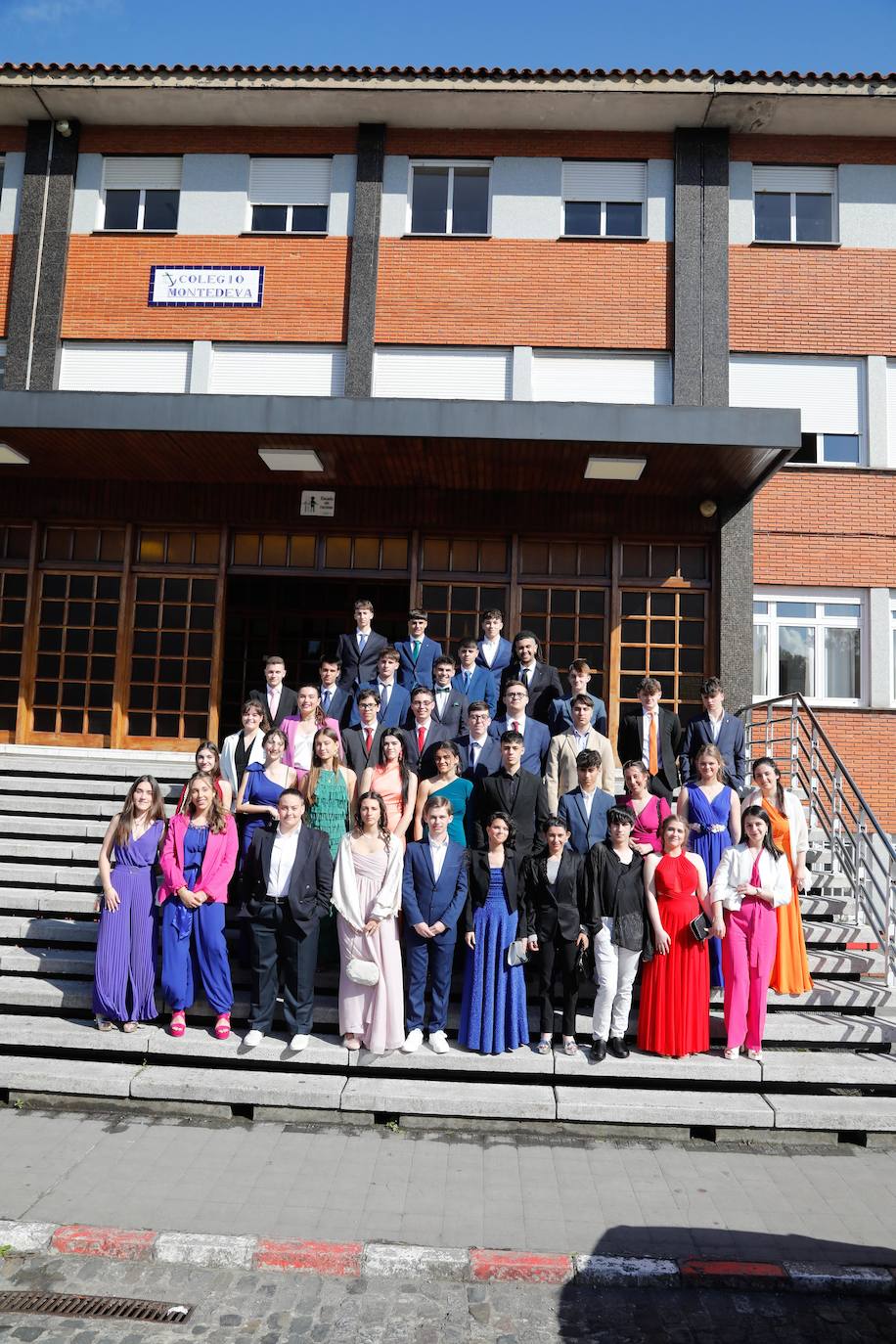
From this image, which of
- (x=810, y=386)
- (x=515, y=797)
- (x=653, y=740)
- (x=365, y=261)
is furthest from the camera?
(x=365, y=261)

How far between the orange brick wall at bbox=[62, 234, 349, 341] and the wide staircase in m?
8.35

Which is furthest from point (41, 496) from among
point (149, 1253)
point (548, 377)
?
point (149, 1253)

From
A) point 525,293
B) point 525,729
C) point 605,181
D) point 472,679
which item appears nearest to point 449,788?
point 525,729

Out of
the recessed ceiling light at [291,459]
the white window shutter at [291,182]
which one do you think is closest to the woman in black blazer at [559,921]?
the recessed ceiling light at [291,459]

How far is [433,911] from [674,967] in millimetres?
1676

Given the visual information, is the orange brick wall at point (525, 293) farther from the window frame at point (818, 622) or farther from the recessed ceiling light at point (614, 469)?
the window frame at point (818, 622)

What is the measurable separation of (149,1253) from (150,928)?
2.37 m

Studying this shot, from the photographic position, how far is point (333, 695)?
8.38 m

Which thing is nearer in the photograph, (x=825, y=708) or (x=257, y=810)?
(x=257, y=810)

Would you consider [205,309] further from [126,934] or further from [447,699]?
[126,934]

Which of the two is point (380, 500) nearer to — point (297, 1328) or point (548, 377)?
point (548, 377)

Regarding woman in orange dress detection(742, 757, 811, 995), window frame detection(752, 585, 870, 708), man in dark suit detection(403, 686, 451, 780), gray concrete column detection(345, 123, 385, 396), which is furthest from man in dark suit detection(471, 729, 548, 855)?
gray concrete column detection(345, 123, 385, 396)

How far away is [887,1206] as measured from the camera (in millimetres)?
5176

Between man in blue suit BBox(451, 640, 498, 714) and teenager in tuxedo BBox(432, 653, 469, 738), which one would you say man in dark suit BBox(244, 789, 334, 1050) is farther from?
man in blue suit BBox(451, 640, 498, 714)
